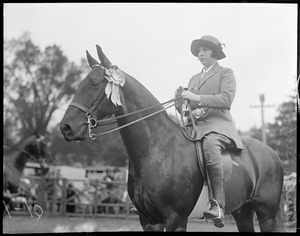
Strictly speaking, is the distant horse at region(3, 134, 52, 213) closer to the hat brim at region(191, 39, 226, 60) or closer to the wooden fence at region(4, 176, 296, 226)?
the wooden fence at region(4, 176, 296, 226)

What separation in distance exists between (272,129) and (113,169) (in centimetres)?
679

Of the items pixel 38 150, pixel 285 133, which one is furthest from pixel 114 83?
pixel 38 150

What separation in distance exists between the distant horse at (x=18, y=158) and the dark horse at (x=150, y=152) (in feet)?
14.0

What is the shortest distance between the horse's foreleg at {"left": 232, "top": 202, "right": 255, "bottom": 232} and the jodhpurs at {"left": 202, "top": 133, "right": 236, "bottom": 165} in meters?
0.88

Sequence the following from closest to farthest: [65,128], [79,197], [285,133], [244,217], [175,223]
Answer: [65,128] → [175,223] → [244,217] → [285,133] → [79,197]

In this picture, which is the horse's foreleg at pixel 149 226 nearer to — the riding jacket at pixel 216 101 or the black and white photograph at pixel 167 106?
the black and white photograph at pixel 167 106

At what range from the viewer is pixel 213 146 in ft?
14.8

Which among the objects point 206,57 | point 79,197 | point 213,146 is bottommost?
point 79,197

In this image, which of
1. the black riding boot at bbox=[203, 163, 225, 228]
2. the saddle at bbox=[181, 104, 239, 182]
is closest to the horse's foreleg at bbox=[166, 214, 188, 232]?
the black riding boot at bbox=[203, 163, 225, 228]

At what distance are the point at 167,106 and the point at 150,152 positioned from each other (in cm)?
52

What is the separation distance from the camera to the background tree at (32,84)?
684 cm

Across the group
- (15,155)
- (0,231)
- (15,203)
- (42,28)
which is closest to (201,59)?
(42,28)

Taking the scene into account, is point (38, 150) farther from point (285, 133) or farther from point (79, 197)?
point (285, 133)

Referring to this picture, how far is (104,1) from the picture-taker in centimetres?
568
